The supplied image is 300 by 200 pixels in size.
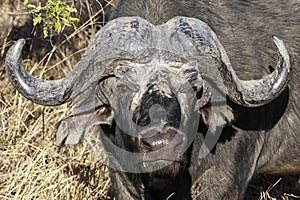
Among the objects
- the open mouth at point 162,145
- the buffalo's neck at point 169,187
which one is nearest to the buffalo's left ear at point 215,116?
the buffalo's neck at point 169,187

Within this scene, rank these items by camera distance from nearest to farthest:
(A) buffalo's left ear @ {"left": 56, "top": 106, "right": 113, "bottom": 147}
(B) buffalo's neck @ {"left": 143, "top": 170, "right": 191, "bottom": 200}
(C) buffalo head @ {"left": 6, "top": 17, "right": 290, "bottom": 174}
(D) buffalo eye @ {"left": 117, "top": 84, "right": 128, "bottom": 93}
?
1. (C) buffalo head @ {"left": 6, "top": 17, "right": 290, "bottom": 174}
2. (D) buffalo eye @ {"left": 117, "top": 84, "right": 128, "bottom": 93}
3. (A) buffalo's left ear @ {"left": 56, "top": 106, "right": 113, "bottom": 147}
4. (B) buffalo's neck @ {"left": 143, "top": 170, "right": 191, "bottom": 200}

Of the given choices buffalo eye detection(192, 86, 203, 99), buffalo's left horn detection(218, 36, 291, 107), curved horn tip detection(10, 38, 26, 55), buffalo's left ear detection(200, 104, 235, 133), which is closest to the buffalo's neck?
buffalo's left ear detection(200, 104, 235, 133)

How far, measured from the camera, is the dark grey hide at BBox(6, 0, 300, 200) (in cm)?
459

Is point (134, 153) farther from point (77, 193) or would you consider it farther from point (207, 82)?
point (77, 193)

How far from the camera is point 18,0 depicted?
7293 millimetres

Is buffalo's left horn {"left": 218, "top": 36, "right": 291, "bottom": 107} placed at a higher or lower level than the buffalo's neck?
higher

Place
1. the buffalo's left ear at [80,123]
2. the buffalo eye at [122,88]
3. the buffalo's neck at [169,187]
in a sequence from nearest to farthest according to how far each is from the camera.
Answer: the buffalo eye at [122,88]
the buffalo's left ear at [80,123]
the buffalo's neck at [169,187]

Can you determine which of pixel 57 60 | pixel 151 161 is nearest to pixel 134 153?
pixel 151 161

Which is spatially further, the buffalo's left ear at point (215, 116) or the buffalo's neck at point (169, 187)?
the buffalo's neck at point (169, 187)

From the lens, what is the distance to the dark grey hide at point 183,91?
4.59 m

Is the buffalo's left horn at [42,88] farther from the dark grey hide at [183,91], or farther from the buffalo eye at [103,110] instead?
the buffalo eye at [103,110]

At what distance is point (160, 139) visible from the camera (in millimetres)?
4270

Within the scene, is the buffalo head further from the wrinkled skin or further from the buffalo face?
the wrinkled skin

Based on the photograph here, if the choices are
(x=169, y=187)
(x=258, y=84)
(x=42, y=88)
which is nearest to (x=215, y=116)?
(x=258, y=84)
